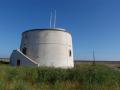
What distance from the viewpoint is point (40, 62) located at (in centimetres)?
2580

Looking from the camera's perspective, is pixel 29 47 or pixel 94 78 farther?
pixel 29 47

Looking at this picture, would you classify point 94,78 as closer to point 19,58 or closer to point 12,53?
point 19,58

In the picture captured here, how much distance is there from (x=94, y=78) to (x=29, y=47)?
689 inches

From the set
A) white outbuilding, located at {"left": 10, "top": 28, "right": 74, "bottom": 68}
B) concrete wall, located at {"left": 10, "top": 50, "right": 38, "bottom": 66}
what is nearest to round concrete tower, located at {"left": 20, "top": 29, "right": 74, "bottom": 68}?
white outbuilding, located at {"left": 10, "top": 28, "right": 74, "bottom": 68}

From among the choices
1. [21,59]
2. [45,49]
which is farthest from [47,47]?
[21,59]

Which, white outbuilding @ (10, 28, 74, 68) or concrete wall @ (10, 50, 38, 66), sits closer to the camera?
concrete wall @ (10, 50, 38, 66)

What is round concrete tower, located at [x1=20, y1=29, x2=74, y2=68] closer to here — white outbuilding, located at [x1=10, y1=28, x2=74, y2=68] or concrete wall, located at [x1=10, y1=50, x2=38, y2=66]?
white outbuilding, located at [x1=10, y1=28, x2=74, y2=68]

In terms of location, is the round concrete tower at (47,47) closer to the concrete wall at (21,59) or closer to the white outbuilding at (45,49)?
the white outbuilding at (45,49)

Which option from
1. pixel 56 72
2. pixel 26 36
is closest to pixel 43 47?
pixel 26 36

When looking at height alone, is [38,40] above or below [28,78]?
above

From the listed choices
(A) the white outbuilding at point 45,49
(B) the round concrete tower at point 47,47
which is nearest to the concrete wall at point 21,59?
(A) the white outbuilding at point 45,49

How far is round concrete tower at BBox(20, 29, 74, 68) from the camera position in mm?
26016

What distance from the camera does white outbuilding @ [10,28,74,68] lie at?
85.0 feet

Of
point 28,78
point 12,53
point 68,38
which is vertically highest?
point 68,38
